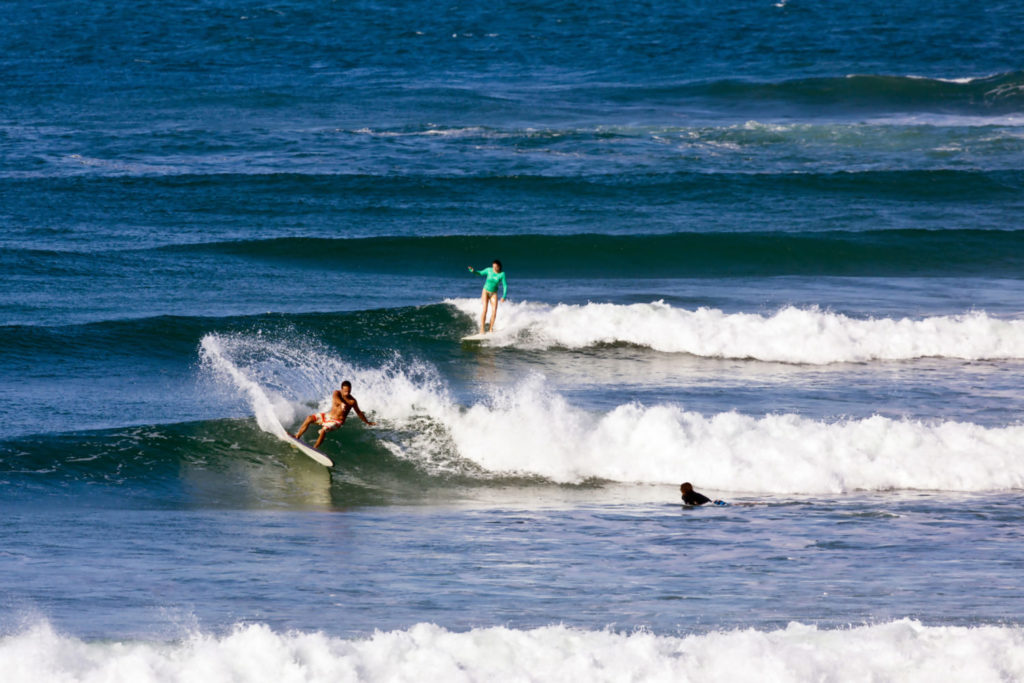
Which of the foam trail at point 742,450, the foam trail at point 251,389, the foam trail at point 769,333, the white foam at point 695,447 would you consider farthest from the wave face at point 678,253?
the foam trail at point 742,450

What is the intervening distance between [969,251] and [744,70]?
1945cm

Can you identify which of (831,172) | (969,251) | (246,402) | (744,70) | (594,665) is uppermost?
(744,70)

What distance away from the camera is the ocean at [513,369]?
28.1ft

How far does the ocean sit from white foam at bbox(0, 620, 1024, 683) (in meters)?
0.02

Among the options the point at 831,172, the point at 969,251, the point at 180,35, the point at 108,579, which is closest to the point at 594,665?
the point at 108,579

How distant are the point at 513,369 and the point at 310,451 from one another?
16.2 feet

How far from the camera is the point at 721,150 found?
33.5 m

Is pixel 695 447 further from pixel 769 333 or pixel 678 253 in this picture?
pixel 678 253

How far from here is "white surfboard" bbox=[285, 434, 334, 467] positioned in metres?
13.8

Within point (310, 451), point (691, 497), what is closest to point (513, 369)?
point (310, 451)

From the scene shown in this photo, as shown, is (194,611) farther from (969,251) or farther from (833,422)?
(969,251)

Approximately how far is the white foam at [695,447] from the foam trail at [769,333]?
12.9 ft

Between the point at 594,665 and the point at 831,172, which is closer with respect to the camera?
the point at 594,665

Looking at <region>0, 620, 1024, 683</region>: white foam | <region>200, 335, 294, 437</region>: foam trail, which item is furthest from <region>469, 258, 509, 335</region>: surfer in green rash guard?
<region>0, 620, 1024, 683</region>: white foam
